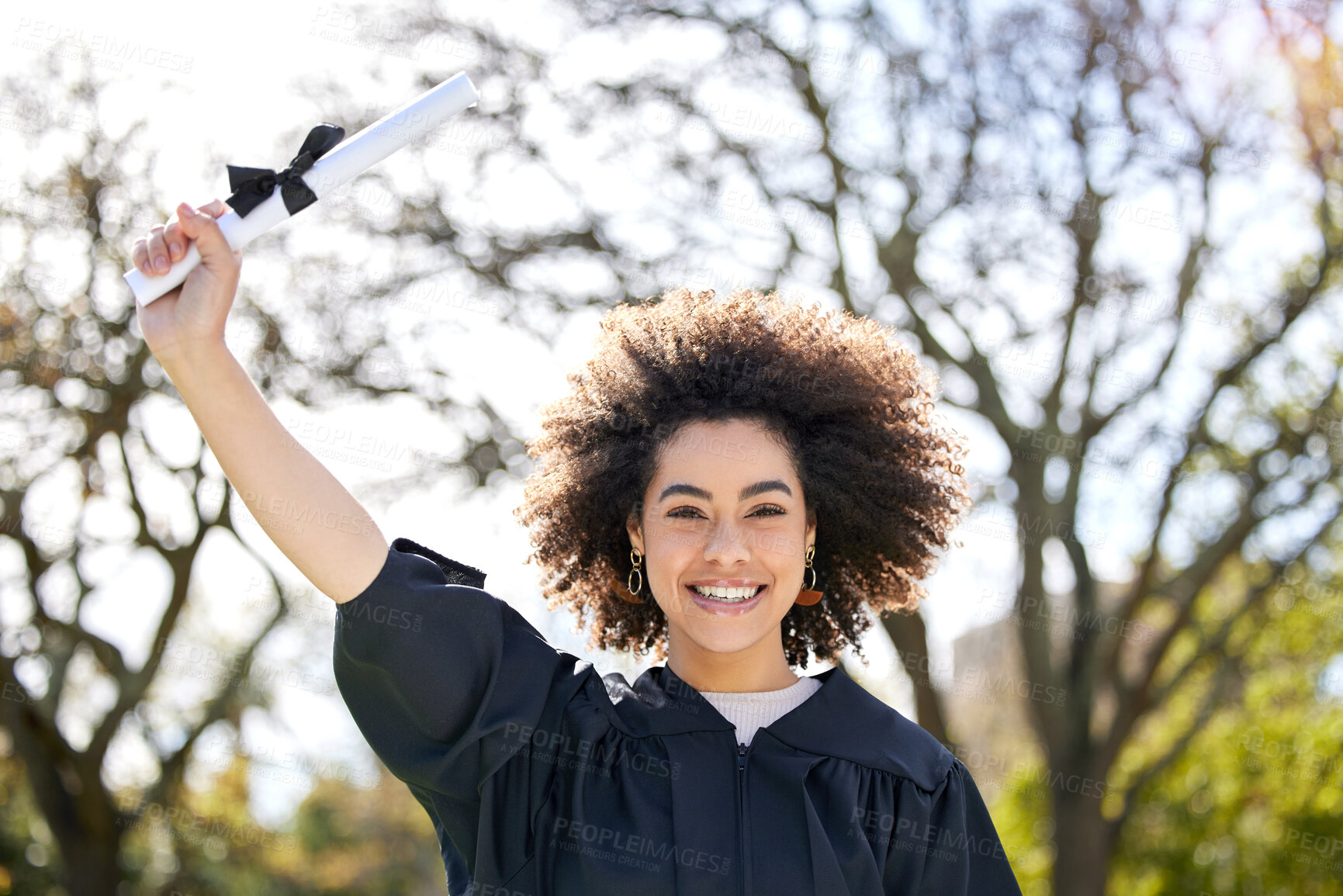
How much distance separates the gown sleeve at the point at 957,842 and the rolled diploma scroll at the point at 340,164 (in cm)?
165

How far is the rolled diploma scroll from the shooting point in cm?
200

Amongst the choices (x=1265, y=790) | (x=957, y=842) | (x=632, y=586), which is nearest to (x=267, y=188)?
(x=632, y=586)

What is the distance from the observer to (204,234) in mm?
2000

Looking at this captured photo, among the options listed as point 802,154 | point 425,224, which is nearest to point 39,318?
point 425,224

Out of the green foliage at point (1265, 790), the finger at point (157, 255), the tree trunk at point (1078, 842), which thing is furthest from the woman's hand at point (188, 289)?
the green foliage at point (1265, 790)

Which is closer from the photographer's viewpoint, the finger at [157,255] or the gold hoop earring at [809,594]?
the finger at [157,255]

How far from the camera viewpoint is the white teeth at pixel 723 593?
2531mm

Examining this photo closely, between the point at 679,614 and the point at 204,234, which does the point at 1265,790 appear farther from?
the point at 204,234

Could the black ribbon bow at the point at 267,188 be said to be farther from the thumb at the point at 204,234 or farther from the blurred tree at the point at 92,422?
the blurred tree at the point at 92,422

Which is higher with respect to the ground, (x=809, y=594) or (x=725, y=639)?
(x=809, y=594)

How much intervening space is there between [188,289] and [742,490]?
3.83 feet

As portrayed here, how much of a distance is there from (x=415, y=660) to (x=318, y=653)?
12.0 meters

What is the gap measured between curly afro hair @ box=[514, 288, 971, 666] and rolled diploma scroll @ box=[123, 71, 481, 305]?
95 centimetres

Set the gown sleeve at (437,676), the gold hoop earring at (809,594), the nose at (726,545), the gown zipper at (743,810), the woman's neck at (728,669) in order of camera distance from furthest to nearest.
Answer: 1. the gold hoop earring at (809,594)
2. the woman's neck at (728,669)
3. the nose at (726,545)
4. the gown zipper at (743,810)
5. the gown sleeve at (437,676)
